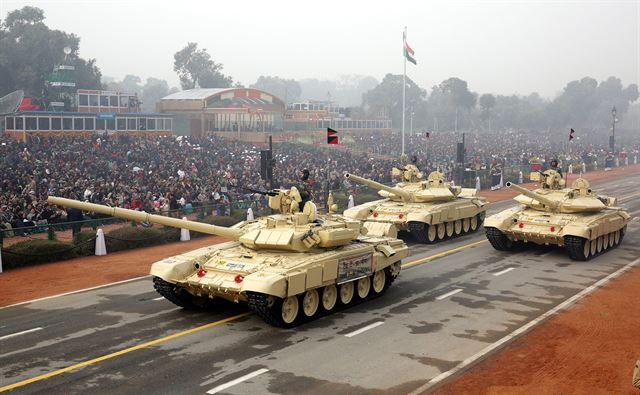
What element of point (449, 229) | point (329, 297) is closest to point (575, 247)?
point (449, 229)

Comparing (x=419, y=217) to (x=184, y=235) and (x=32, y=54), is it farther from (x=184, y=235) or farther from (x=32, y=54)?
(x=32, y=54)

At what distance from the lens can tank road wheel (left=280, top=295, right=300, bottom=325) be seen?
1686cm

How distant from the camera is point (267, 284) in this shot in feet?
51.5

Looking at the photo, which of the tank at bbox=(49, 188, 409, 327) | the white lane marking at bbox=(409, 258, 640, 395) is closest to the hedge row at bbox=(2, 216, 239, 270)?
the tank at bbox=(49, 188, 409, 327)

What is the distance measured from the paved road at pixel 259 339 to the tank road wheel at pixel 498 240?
3.79 metres

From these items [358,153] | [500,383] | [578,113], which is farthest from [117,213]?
[578,113]

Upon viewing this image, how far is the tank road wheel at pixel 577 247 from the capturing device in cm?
2536

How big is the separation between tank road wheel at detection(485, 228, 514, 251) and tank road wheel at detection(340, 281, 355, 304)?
9.65 m

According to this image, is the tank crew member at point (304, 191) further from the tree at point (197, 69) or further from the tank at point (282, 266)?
the tree at point (197, 69)

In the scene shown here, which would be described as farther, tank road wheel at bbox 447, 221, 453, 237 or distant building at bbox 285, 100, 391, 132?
distant building at bbox 285, 100, 391, 132

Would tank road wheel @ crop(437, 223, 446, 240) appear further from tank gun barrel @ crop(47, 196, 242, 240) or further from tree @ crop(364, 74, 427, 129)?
tree @ crop(364, 74, 427, 129)

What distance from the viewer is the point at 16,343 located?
51.7ft

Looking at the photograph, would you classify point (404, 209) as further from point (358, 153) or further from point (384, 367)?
point (358, 153)

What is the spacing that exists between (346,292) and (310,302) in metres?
1.63
